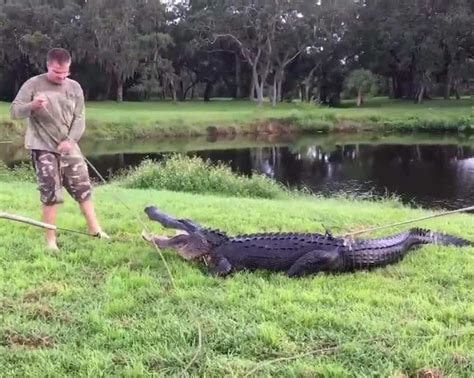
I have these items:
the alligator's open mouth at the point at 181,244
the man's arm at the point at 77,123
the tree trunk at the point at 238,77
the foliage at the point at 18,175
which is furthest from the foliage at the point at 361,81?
the alligator's open mouth at the point at 181,244

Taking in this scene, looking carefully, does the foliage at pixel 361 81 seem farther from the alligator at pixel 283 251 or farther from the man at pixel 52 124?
the man at pixel 52 124

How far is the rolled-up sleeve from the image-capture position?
15.6 feet

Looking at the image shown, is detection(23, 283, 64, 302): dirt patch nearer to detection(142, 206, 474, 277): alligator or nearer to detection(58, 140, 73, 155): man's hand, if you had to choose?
detection(142, 206, 474, 277): alligator

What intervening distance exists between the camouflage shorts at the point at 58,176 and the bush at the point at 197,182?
7210 millimetres

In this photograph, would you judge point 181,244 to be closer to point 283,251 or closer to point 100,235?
point 283,251

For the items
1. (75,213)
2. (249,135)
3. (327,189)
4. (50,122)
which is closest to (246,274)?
(50,122)

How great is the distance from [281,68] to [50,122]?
43436mm

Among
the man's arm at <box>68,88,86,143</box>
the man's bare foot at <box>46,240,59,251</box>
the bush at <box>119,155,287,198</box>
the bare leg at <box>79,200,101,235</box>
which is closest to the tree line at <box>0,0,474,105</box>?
the bush at <box>119,155,287,198</box>

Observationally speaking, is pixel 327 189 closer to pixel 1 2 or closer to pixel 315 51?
pixel 315 51

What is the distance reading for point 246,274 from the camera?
4.36 m

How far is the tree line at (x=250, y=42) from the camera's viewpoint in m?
42.9

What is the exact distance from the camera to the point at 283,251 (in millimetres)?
4457

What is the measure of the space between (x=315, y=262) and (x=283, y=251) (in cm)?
26

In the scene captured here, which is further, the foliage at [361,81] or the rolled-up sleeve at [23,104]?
the foliage at [361,81]
